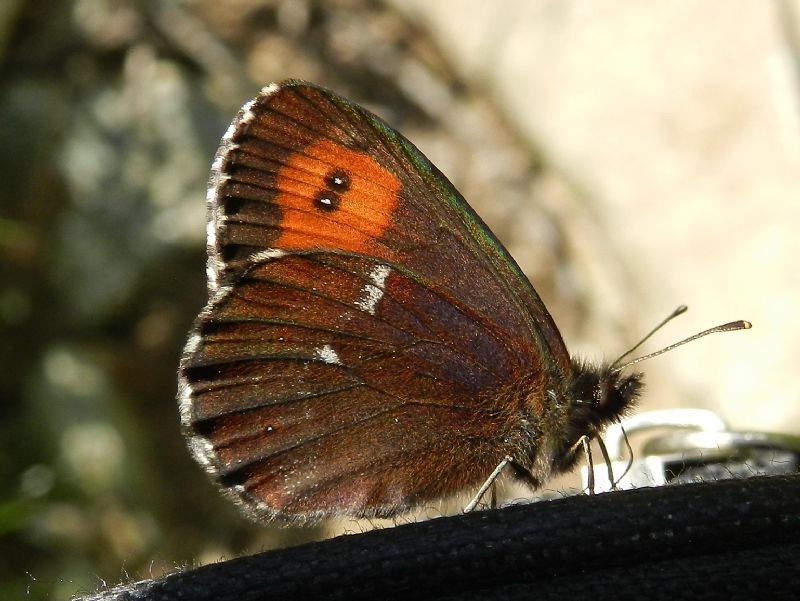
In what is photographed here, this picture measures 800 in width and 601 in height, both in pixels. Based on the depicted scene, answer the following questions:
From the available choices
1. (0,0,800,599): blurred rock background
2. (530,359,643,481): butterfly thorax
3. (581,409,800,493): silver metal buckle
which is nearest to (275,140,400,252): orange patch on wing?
(530,359,643,481): butterfly thorax

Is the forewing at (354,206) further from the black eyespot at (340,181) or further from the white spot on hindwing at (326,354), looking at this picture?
the white spot on hindwing at (326,354)

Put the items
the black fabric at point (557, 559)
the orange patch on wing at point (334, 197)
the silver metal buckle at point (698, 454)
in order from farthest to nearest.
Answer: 1. the orange patch on wing at point (334, 197)
2. the silver metal buckle at point (698, 454)
3. the black fabric at point (557, 559)

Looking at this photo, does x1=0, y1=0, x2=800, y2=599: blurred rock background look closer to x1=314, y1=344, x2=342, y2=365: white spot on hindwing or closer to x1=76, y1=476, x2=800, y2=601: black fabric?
x1=314, y1=344, x2=342, y2=365: white spot on hindwing

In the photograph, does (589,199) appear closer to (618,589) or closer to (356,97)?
(356,97)

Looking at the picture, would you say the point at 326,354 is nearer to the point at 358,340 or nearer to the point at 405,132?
the point at 358,340

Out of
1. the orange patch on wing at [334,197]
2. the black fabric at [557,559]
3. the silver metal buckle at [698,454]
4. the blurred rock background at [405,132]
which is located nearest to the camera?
the black fabric at [557,559]

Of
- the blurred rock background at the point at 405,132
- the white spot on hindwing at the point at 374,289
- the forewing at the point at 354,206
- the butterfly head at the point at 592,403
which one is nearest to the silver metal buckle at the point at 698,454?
the butterfly head at the point at 592,403

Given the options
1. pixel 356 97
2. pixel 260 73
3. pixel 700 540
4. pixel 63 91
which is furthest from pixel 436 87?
pixel 700 540
